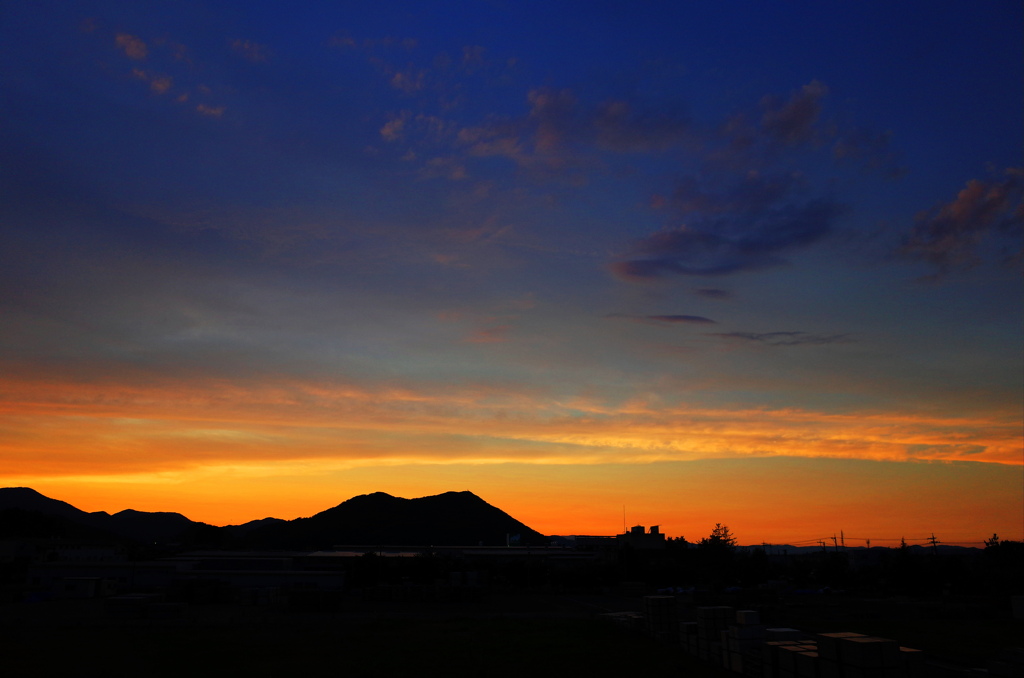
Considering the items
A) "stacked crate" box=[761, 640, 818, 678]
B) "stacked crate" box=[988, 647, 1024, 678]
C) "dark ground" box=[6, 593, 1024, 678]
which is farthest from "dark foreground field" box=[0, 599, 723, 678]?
"stacked crate" box=[988, 647, 1024, 678]

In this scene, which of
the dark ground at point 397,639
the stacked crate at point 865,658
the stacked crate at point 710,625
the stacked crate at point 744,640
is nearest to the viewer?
the stacked crate at point 865,658

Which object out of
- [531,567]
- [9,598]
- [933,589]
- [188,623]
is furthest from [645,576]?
[9,598]

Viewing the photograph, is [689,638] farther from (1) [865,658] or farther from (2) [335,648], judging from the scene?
(2) [335,648]

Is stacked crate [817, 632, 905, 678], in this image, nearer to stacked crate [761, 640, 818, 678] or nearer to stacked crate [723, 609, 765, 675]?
stacked crate [761, 640, 818, 678]

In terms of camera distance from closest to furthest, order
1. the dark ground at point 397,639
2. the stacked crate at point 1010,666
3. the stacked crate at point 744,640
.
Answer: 1. the stacked crate at point 1010,666
2. the stacked crate at point 744,640
3. the dark ground at point 397,639

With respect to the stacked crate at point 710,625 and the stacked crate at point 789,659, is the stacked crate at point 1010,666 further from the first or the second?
the stacked crate at point 710,625

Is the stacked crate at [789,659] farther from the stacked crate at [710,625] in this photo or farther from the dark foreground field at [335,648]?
the stacked crate at [710,625]

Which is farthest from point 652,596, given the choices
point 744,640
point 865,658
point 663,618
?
point 865,658

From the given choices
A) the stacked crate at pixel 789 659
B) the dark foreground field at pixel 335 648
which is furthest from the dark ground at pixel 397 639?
the stacked crate at pixel 789 659

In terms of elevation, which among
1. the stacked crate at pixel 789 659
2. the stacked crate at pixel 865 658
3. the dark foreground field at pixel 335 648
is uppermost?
the stacked crate at pixel 865 658

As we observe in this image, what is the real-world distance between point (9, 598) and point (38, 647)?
1898 inches

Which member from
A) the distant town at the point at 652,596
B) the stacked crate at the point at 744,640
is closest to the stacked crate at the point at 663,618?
the distant town at the point at 652,596

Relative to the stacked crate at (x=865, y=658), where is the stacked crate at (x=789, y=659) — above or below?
below

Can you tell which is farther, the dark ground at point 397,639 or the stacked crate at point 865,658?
the dark ground at point 397,639
